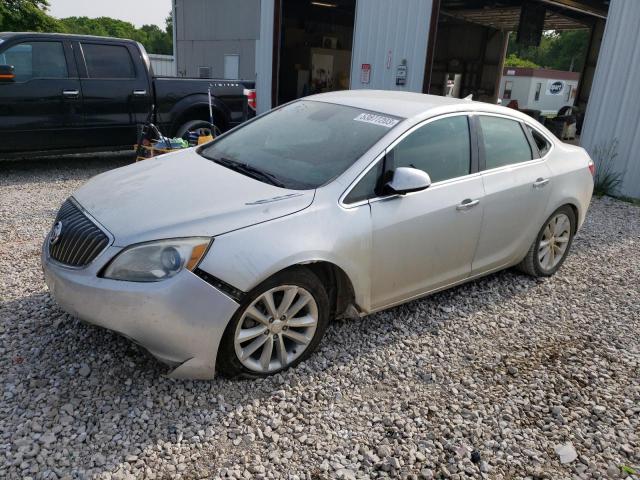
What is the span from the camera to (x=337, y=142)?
3.55 metres

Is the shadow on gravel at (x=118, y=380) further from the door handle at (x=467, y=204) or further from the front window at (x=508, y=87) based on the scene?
the front window at (x=508, y=87)

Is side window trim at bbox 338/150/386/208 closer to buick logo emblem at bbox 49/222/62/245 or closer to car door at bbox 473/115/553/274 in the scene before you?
car door at bbox 473/115/553/274

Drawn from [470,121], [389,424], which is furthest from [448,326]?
[470,121]

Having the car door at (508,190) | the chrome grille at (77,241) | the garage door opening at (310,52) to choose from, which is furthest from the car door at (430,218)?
the garage door opening at (310,52)

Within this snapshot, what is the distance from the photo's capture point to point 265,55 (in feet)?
39.8

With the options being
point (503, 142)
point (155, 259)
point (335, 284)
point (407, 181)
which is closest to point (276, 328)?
point (335, 284)

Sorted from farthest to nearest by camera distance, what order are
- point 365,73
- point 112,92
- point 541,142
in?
point 365,73 < point 112,92 < point 541,142

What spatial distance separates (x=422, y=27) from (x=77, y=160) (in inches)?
264

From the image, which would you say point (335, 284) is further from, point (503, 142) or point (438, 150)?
point (503, 142)

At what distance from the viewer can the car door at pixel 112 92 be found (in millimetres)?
7547

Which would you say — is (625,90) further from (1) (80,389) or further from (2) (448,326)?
(1) (80,389)

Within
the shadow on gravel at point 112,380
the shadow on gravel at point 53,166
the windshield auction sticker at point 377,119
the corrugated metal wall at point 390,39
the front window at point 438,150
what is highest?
the corrugated metal wall at point 390,39

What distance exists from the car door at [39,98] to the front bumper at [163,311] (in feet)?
17.4

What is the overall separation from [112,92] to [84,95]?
399mm
